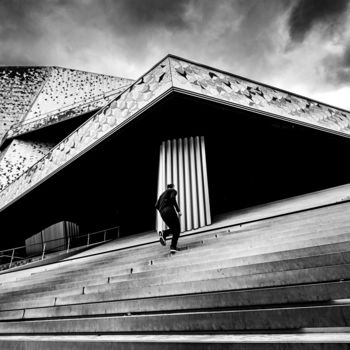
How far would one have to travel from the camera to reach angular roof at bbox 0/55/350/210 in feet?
22.1

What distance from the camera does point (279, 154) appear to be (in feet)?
34.4

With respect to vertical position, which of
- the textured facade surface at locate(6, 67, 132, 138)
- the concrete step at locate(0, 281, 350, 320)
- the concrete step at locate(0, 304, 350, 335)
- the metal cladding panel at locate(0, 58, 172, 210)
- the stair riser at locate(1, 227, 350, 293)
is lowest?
the concrete step at locate(0, 304, 350, 335)

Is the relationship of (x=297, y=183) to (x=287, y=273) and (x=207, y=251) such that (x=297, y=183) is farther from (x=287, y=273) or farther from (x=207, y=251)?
(x=287, y=273)

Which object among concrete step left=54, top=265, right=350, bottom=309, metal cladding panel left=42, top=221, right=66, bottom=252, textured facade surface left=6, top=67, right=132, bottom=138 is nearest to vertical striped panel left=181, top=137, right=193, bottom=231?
concrete step left=54, top=265, right=350, bottom=309

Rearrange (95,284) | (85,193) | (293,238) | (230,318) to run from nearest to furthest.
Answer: (230,318), (293,238), (95,284), (85,193)

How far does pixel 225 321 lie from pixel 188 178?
5151 millimetres

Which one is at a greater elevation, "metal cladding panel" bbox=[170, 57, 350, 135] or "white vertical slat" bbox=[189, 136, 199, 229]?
"metal cladding panel" bbox=[170, 57, 350, 135]

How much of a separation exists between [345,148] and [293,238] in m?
9.60

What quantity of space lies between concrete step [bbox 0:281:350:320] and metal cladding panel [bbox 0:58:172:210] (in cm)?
492

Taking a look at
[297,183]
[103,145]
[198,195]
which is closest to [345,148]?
[297,183]

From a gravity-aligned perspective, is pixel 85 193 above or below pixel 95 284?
above

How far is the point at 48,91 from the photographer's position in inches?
711

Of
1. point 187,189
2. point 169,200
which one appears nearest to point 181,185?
point 187,189

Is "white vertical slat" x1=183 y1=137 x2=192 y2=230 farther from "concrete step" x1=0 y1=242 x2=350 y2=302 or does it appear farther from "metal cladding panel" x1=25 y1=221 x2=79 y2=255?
"metal cladding panel" x1=25 y1=221 x2=79 y2=255
